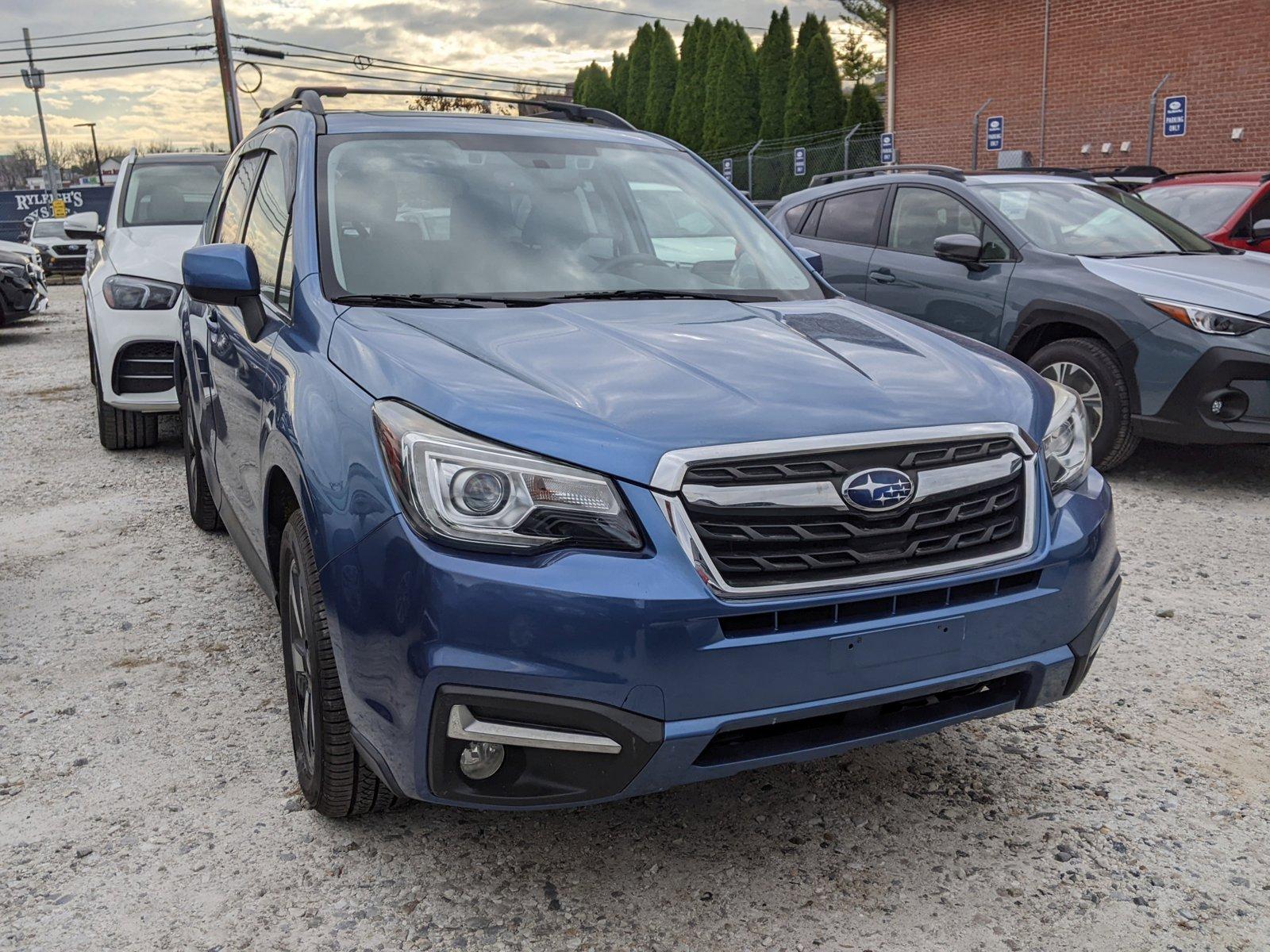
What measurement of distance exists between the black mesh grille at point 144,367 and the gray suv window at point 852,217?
4.36m

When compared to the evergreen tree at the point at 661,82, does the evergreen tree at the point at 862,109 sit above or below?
below

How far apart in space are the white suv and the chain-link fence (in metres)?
20.0

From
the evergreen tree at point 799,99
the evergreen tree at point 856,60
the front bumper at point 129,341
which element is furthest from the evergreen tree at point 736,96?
the front bumper at point 129,341

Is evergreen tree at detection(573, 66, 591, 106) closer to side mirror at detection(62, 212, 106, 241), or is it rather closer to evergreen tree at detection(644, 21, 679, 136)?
evergreen tree at detection(644, 21, 679, 136)

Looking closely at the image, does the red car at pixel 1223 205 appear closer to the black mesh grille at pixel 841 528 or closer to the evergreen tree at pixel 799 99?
the black mesh grille at pixel 841 528

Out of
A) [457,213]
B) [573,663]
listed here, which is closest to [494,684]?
[573,663]

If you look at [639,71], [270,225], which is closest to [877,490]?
[270,225]

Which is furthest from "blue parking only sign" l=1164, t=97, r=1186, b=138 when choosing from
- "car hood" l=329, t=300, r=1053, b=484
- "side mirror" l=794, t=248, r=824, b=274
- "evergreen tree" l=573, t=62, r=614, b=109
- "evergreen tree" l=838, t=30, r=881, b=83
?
"evergreen tree" l=838, t=30, r=881, b=83

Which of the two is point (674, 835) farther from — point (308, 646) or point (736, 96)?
point (736, 96)

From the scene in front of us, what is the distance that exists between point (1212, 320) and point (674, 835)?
438cm

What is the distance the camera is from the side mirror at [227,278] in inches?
127

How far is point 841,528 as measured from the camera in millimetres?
2295

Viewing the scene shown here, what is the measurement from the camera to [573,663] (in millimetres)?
2158

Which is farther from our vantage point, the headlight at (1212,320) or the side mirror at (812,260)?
the headlight at (1212,320)
